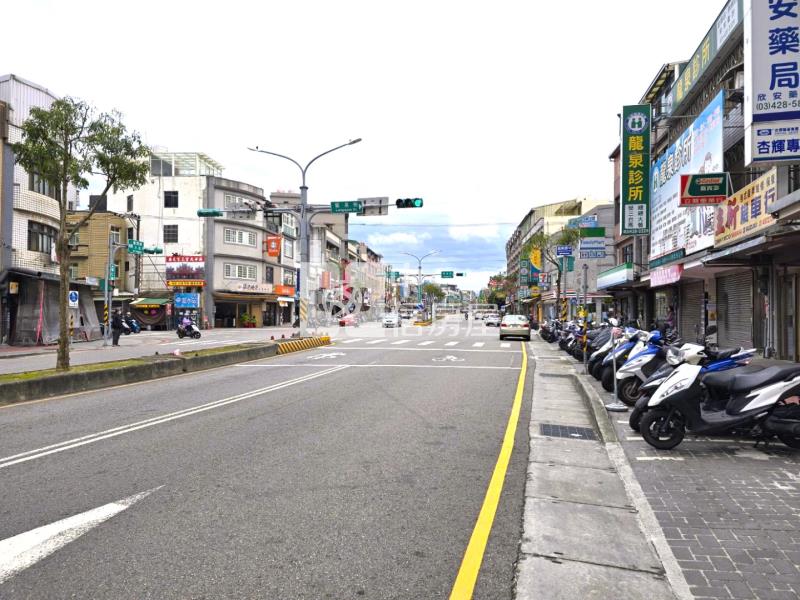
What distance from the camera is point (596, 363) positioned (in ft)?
42.2

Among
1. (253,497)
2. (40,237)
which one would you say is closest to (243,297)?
(40,237)

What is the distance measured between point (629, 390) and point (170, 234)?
5152cm

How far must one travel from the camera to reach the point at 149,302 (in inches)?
1984

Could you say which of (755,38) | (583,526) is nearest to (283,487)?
(583,526)

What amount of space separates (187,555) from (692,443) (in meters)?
5.96

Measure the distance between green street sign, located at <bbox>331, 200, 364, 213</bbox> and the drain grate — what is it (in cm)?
1742

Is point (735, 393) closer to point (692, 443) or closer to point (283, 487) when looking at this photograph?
point (692, 443)

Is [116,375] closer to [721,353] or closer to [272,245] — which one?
[721,353]

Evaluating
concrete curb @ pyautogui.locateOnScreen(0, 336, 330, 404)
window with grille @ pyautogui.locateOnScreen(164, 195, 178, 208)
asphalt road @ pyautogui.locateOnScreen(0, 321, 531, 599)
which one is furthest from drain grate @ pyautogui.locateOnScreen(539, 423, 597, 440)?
window with grille @ pyautogui.locateOnScreen(164, 195, 178, 208)

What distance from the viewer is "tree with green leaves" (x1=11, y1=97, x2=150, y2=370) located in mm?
12781

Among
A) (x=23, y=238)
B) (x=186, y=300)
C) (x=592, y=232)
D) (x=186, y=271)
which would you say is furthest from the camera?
(x=186, y=271)

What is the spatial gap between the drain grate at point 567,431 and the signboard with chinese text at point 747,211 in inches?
285

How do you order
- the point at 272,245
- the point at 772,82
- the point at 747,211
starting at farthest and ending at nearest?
1. the point at 272,245
2. the point at 747,211
3. the point at 772,82

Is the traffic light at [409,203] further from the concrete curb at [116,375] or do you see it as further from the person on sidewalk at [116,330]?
the person on sidewalk at [116,330]
